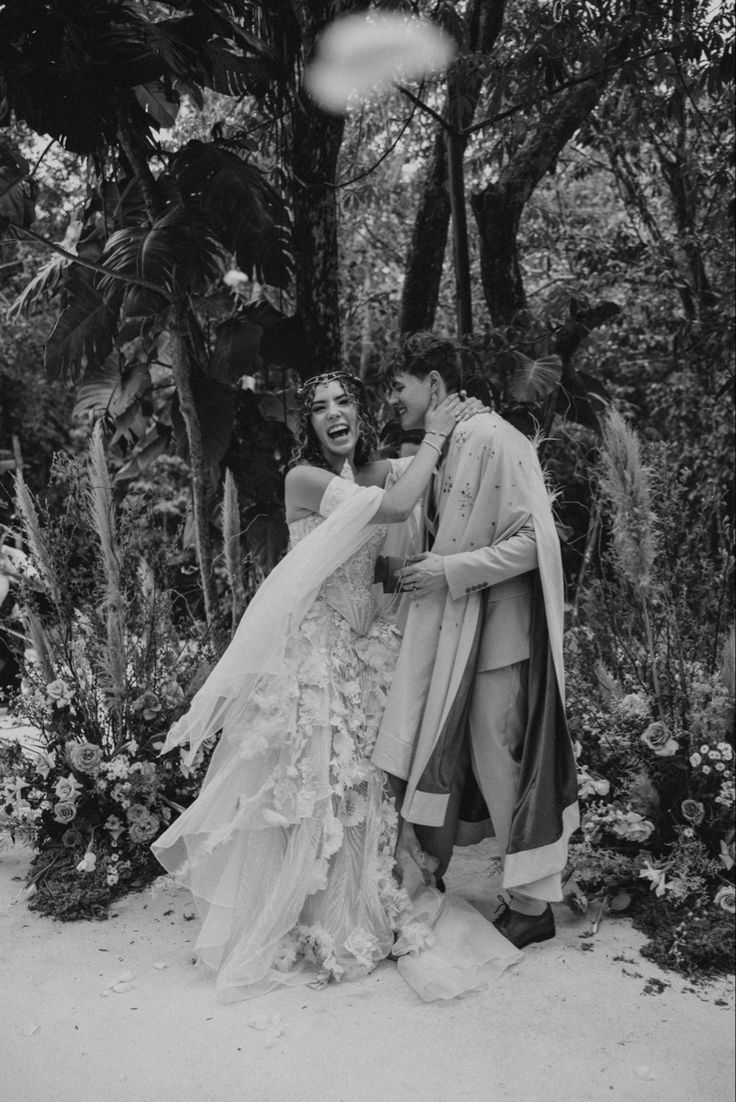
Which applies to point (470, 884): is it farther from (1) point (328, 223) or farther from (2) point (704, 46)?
(2) point (704, 46)

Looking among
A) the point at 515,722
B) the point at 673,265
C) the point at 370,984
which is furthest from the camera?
the point at 673,265

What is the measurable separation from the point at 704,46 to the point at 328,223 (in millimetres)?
1775

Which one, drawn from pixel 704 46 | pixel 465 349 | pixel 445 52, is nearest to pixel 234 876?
pixel 465 349

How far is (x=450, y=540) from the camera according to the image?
2.93 metres

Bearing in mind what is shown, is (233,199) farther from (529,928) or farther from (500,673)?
(529,928)

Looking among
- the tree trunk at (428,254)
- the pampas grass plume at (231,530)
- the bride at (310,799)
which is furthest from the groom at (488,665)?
the tree trunk at (428,254)

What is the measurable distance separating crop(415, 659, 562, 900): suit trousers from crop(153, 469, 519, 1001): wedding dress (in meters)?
0.27

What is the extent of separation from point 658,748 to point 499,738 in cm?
56

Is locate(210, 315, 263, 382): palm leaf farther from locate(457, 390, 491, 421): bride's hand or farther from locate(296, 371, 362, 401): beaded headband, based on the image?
locate(457, 390, 491, 421): bride's hand

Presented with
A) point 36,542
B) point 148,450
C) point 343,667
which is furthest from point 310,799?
point 148,450

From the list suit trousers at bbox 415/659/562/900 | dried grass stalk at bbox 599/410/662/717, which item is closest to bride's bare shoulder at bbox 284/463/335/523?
suit trousers at bbox 415/659/562/900

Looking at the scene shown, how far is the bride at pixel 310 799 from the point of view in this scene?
2.78 m

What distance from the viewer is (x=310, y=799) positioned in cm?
279

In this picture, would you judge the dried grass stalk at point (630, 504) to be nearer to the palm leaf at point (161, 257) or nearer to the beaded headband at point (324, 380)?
the beaded headband at point (324, 380)
